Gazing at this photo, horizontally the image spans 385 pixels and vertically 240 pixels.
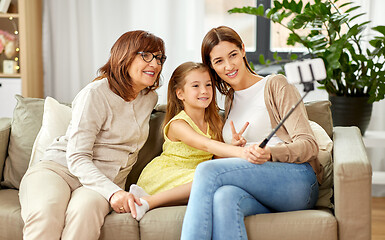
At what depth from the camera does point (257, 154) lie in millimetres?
1699

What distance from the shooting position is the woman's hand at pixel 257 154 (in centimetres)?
170

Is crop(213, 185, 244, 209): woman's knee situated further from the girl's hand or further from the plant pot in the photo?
the plant pot

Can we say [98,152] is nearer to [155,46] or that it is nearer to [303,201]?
[155,46]

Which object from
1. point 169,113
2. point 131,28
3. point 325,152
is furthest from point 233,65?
point 131,28

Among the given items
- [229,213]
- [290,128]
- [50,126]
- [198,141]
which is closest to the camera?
[229,213]

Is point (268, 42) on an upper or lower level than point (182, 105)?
upper

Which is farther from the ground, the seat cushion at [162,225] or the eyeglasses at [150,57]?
the eyeglasses at [150,57]

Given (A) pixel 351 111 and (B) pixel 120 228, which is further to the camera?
(A) pixel 351 111

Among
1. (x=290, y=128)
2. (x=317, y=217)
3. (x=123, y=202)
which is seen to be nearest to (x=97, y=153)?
(x=123, y=202)

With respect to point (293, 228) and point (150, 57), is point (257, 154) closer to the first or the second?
point (293, 228)

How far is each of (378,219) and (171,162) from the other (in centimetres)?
144

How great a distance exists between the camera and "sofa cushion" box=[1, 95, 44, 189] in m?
2.20

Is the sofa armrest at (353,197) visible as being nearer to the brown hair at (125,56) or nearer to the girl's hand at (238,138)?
the girl's hand at (238,138)

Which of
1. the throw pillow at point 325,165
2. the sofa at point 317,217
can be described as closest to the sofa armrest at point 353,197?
the sofa at point 317,217
